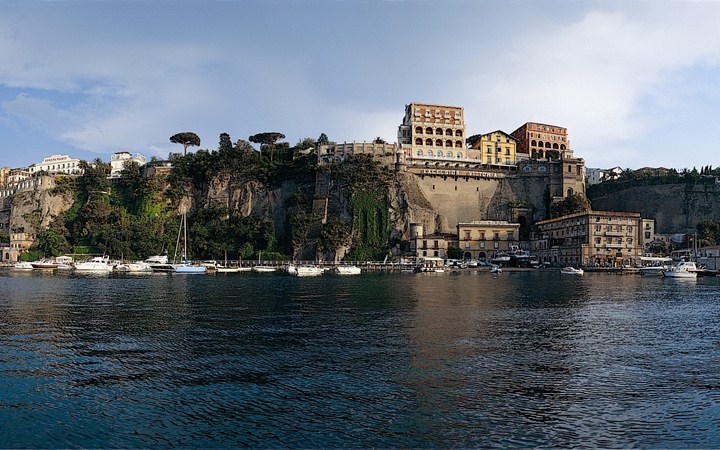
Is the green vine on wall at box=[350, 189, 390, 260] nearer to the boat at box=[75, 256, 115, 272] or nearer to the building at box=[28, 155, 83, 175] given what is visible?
the boat at box=[75, 256, 115, 272]

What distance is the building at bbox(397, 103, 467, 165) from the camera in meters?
90.2

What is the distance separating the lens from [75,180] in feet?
317

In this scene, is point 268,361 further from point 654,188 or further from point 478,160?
point 654,188

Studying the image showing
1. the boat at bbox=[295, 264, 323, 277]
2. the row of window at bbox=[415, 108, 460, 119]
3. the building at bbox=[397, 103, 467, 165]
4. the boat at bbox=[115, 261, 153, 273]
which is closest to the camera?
the boat at bbox=[295, 264, 323, 277]

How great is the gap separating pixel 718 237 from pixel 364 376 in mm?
81207

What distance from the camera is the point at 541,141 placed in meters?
102

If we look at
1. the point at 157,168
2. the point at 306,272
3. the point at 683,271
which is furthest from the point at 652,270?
the point at 157,168

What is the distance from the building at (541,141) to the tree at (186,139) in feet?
196

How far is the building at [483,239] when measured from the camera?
272 feet

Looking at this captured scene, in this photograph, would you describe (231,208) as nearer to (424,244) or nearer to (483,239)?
(424,244)

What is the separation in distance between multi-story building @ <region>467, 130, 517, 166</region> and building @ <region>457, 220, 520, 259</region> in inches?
571

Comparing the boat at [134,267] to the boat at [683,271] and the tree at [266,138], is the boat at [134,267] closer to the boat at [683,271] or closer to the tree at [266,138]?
the tree at [266,138]

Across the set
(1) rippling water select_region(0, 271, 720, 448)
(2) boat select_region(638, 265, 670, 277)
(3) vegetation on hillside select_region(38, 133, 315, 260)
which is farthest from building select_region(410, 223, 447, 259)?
(1) rippling water select_region(0, 271, 720, 448)

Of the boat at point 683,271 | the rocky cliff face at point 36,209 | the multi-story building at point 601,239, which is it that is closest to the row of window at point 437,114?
the multi-story building at point 601,239
